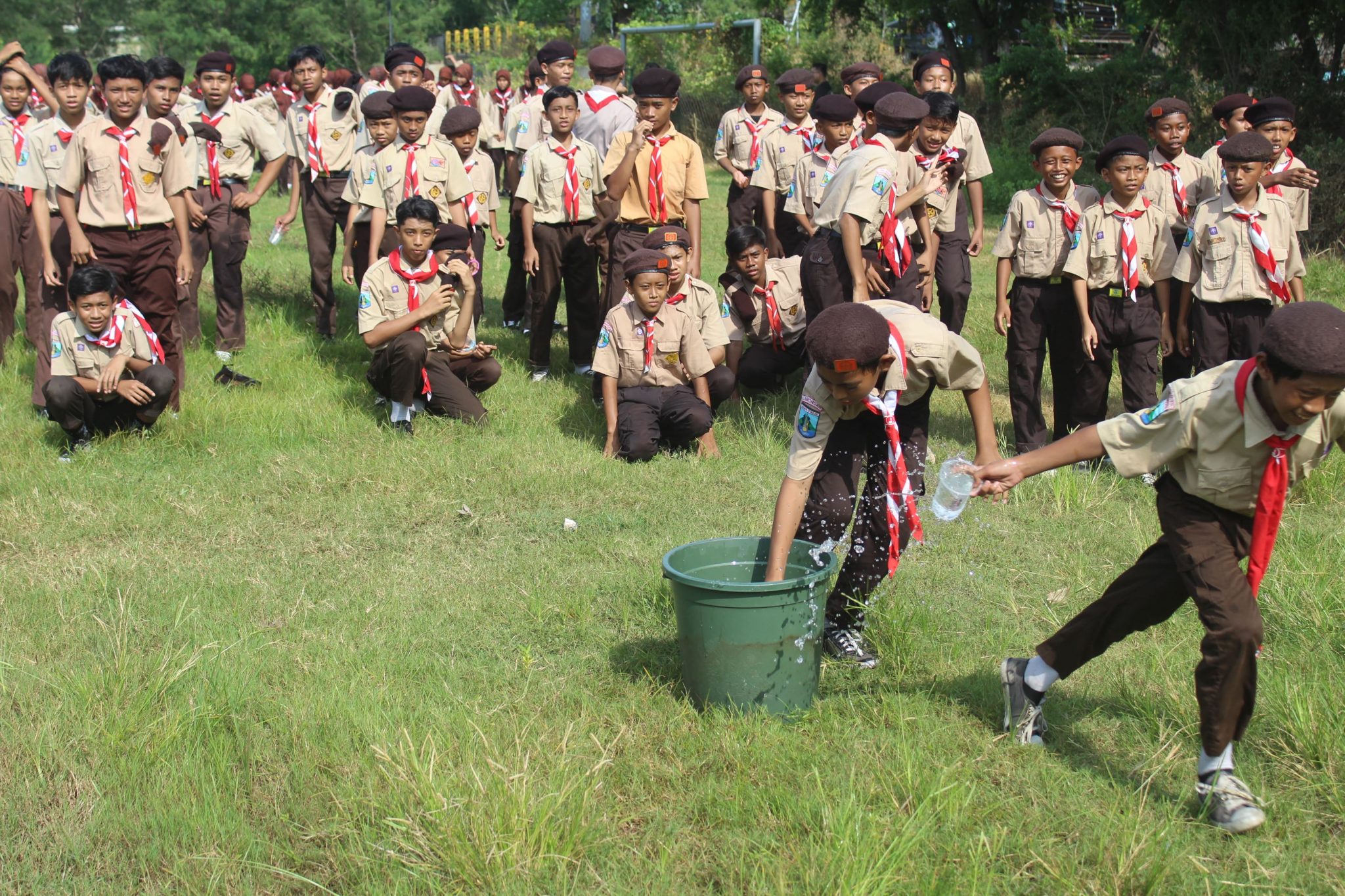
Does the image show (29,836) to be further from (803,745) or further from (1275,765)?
(1275,765)

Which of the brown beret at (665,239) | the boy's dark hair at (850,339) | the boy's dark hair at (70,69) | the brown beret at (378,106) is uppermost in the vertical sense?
the boy's dark hair at (70,69)

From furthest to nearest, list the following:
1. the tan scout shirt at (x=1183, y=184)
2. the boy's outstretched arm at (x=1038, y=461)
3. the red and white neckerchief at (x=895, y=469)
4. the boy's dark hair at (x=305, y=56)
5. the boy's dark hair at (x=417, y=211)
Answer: the boy's dark hair at (x=305, y=56), the tan scout shirt at (x=1183, y=184), the boy's dark hair at (x=417, y=211), the red and white neckerchief at (x=895, y=469), the boy's outstretched arm at (x=1038, y=461)

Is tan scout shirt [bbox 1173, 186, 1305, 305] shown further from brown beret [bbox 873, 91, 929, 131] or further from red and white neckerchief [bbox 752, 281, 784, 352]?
red and white neckerchief [bbox 752, 281, 784, 352]

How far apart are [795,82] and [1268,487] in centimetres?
766

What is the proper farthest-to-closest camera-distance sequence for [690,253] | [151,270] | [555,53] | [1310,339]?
[555,53] < [690,253] < [151,270] < [1310,339]

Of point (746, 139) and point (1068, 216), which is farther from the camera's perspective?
point (746, 139)

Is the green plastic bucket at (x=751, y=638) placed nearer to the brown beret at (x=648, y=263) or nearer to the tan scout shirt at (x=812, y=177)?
the brown beret at (x=648, y=263)

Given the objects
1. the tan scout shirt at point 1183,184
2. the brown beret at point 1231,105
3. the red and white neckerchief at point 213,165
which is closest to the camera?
the tan scout shirt at point 1183,184

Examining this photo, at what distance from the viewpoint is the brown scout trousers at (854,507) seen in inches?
186

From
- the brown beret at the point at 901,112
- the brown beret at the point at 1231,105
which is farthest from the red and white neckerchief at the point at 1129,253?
→ the brown beret at the point at 1231,105

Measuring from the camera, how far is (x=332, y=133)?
34.1 feet

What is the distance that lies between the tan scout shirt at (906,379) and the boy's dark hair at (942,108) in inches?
170

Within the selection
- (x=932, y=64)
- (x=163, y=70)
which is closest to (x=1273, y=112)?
(x=932, y=64)

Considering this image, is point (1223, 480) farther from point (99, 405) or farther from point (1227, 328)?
point (99, 405)
